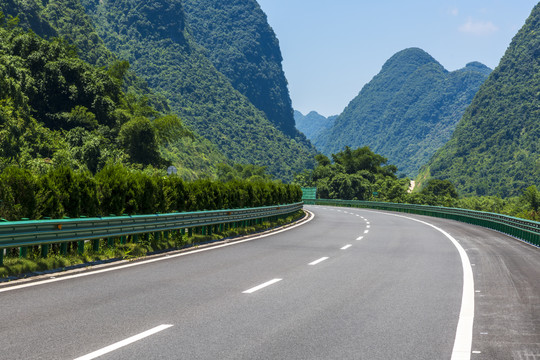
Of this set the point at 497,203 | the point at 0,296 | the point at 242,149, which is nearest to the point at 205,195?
the point at 0,296

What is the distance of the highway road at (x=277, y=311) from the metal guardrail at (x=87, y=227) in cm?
82

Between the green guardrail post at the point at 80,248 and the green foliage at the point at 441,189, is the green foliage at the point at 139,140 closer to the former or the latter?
the green guardrail post at the point at 80,248

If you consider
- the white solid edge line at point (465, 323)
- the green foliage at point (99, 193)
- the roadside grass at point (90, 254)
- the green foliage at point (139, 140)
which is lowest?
the roadside grass at point (90, 254)

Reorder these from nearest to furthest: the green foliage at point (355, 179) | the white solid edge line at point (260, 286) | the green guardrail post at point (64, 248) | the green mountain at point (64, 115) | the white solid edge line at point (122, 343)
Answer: the white solid edge line at point (122, 343) → the white solid edge line at point (260, 286) → the green guardrail post at point (64, 248) → the green mountain at point (64, 115) → the green foliage at point (355, 179)

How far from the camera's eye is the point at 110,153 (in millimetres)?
58312

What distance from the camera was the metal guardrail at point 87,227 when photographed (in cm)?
942

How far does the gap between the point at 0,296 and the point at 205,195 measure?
491 inches

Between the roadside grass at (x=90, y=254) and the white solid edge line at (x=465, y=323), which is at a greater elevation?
the white solid edge line at (x=465, y=323)

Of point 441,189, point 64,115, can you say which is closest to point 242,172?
point 441,189

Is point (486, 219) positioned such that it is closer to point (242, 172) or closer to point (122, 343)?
point (122, 343)

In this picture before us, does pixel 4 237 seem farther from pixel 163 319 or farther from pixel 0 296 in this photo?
pixel 163 319

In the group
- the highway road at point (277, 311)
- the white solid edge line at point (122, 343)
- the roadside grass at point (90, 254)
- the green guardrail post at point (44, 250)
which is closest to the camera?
the white solid edge line at point (122, 343)

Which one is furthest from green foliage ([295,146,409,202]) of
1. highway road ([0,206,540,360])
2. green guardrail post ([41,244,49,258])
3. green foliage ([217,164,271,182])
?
green guardrail post ([41,244,49,258])

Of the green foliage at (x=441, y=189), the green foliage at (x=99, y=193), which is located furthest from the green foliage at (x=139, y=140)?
the green foliage at (x=441, y=189)
